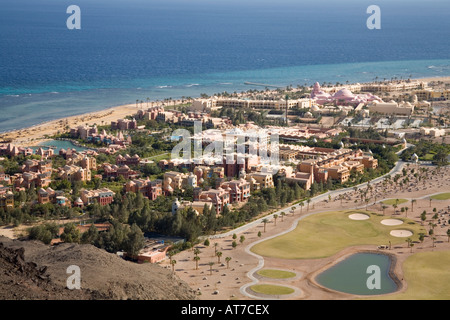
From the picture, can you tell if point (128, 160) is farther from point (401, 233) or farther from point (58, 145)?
point (401, 233)

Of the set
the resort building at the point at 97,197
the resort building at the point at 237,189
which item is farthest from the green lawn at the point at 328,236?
the resort building at the point at 97,197

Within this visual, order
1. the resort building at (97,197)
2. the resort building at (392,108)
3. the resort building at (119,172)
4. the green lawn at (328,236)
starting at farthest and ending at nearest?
the resort building at (392,108) < the resort building at (119,172) < the resort building at (97,197) < the green lawn at (328,236)

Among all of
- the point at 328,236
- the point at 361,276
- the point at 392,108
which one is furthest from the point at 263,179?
the point at 392,108

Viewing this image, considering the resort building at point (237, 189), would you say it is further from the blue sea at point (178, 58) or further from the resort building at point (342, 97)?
the resort building at point (342, 97)

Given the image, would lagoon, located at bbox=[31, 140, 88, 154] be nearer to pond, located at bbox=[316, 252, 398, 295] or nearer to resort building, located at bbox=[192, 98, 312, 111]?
resort building, located at bbox=[192, 98, 312, 111]

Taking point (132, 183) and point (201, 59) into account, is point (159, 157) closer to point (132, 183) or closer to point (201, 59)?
point (132, 183)

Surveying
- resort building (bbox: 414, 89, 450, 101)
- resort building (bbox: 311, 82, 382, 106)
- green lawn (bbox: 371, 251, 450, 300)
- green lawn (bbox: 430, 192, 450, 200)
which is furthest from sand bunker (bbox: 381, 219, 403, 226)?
resort building (bbox: 414, 89, 450, 101)

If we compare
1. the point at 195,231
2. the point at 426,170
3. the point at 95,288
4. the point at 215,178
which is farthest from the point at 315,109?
the point at 95,288
